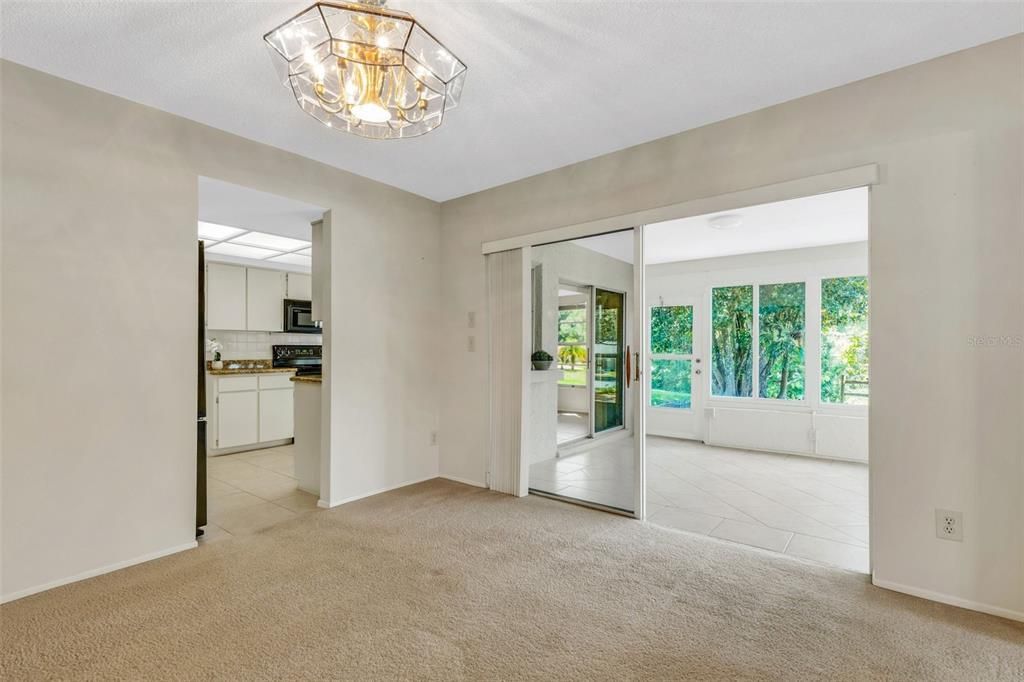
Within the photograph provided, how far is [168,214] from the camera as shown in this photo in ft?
9.21

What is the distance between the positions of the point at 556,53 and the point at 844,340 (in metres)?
4.96

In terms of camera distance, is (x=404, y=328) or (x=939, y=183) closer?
(x=939, y=183)

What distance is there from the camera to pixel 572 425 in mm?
5309

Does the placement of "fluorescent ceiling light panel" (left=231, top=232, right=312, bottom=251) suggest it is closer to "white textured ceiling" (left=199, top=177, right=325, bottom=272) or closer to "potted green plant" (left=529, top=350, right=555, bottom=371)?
"white textured ceiling" (left=199, top=177, right=325, bottom=272)

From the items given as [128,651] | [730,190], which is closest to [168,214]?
[128,651]

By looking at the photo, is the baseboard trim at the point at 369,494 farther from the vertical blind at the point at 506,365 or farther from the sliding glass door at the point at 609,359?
the sliding glass door at the point at 609,359

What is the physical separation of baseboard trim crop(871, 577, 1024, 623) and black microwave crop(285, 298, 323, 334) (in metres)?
6.32

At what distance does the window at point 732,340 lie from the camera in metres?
6.11

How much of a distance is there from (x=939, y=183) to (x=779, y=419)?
386cm

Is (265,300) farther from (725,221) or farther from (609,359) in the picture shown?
(725,221)

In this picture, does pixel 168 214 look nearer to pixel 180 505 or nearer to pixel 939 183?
pixel 180 505

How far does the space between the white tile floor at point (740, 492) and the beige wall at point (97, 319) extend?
2.71 meters

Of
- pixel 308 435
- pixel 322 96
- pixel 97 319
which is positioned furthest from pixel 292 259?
pixel 322 96

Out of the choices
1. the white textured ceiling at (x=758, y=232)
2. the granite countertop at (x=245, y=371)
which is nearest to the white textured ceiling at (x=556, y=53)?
the white textured ceiling at (x=758, y=232)
